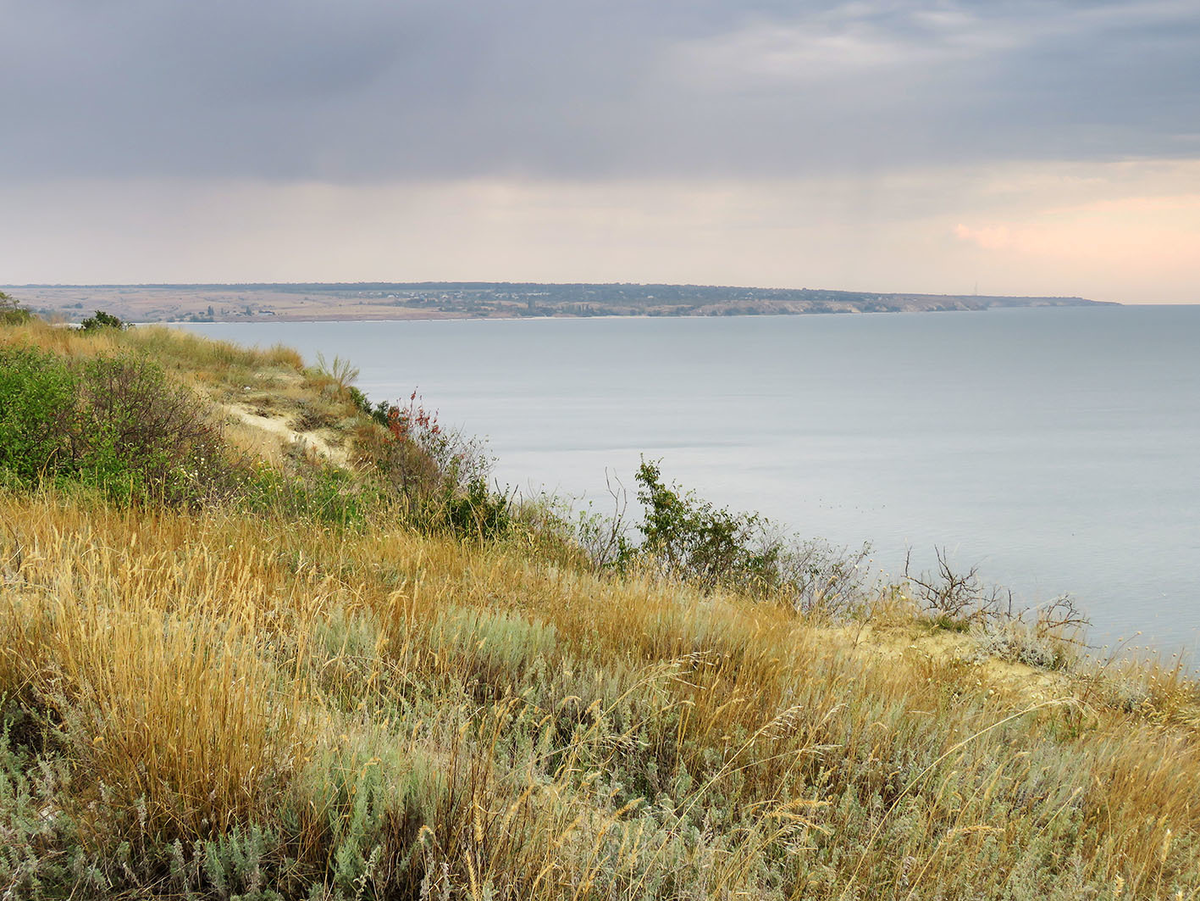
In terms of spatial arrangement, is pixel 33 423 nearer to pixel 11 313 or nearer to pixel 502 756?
pixel 502 756

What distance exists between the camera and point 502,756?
140 inches

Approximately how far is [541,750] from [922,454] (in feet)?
141

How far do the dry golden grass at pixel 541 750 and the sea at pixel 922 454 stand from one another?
558 centimetres

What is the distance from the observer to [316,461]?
55.3 ft

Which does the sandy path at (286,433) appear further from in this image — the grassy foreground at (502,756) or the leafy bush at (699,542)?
the grassy foreground at (502,756)

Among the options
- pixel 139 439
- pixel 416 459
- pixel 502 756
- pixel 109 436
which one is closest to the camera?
pixel 502 756

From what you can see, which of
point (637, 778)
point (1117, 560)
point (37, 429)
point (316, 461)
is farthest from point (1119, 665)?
point (1117, 560)

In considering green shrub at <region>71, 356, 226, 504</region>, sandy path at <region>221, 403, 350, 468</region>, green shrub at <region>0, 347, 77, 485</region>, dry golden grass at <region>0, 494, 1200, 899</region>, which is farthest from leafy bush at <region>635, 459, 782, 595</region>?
sandy path at <region>221, 403, 350, 468</region>

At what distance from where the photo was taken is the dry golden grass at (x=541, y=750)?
2.73 metres

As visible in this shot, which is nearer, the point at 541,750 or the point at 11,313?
the point at 541,750

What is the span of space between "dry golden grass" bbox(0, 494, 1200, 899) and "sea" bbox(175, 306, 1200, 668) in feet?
18.3

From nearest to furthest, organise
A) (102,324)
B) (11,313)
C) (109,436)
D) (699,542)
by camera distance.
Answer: (109,436) → (699,542) → (11,313) → (102,324)

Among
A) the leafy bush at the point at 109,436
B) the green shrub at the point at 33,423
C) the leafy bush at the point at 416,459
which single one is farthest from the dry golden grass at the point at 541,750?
the leafy bush at the point at 416,459

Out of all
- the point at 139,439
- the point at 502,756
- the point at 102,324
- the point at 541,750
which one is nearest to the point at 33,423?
the point at 139,439
